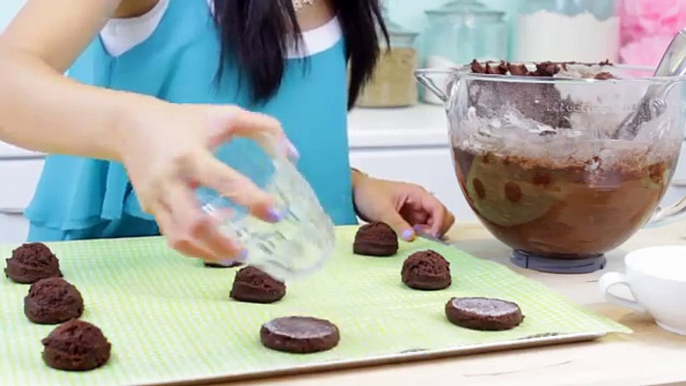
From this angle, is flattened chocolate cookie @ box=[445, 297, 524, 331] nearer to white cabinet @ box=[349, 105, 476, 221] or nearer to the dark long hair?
the dark long hair

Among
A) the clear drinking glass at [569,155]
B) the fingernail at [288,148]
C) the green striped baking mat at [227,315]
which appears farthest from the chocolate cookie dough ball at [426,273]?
the fingernail at [288,148]

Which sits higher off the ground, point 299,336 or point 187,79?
point 187,79

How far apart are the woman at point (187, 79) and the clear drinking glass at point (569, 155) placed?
142 mm

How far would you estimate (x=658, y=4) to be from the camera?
2051mm

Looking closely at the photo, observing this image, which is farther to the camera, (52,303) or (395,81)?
(395,81)

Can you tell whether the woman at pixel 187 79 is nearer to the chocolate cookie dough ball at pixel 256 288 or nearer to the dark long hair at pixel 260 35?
the dark long hair at pixel 260 35

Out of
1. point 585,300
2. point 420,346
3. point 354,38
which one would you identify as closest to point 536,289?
point 585,300

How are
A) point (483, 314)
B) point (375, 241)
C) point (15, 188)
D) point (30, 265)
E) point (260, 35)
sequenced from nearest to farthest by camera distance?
point (483, 314) < point (30, 265) < point (375, 241) < point (260, 35) < point (15, 188)

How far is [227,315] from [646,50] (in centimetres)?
158

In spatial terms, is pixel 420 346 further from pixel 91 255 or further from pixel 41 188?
pixel 41 188

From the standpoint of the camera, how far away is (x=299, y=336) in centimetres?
62

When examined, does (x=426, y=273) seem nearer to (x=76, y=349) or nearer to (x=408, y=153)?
(x=76, y=349)

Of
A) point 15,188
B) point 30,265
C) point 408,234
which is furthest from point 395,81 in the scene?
point 30,265

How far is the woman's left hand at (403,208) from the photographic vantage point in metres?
1.02
